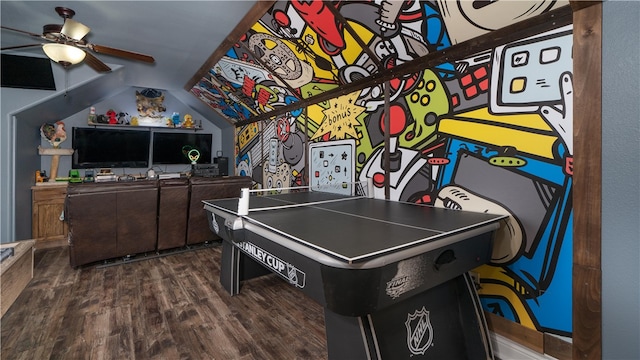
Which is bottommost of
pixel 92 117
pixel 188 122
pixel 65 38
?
pixel 92 117

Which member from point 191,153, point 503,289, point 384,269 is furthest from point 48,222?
point 503,289

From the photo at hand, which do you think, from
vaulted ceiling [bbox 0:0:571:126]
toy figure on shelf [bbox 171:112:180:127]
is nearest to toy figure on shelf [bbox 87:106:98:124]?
toy figure on shelf [bbox 171:112:180:127]

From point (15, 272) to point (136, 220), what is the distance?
199 cm

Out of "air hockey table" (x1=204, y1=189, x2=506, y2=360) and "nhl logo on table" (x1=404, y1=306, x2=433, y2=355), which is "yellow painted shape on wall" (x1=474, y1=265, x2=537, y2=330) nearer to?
"air hockey table" (x1=204, y1=189, x2=506, y2=360)

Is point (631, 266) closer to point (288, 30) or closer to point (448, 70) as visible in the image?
point (448, 70)

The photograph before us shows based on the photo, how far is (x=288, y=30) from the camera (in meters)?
2.58

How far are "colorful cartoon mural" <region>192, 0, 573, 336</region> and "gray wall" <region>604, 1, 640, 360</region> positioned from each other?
160 millimetres

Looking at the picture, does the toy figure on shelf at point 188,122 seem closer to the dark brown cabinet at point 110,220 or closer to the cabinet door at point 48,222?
the cabinet door at point 48,222

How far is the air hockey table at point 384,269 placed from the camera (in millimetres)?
1010

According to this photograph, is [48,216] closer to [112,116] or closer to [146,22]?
[112,116]

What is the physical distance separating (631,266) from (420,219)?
35.1 inches

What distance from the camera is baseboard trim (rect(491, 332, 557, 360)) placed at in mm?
1571

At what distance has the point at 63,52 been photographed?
2.46 metres

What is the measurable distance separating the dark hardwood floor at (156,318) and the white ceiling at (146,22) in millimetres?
2511
